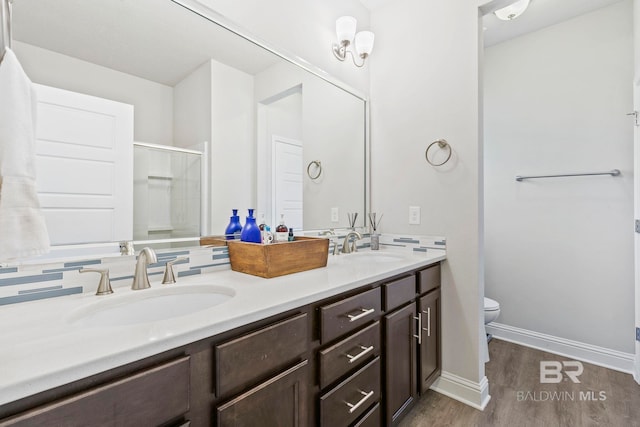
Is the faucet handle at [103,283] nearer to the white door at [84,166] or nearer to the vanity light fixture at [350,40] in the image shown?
the white door at [84,166]

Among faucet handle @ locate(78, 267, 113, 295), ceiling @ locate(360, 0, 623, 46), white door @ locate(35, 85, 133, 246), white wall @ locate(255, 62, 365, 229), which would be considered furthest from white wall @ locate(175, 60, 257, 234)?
ceiling @ locate(360, 0, 623, 46)

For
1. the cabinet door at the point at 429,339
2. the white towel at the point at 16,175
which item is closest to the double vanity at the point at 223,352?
the cabinet door at the point at 429,339

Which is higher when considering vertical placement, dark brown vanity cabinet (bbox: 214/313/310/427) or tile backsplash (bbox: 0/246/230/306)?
tile backsplash (bbox: 0/246/230/306)

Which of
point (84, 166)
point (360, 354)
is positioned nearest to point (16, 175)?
point (84, 166)

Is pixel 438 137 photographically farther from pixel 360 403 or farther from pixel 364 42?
pixel 360 403

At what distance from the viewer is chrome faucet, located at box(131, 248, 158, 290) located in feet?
3.39

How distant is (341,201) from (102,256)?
56.3 inches

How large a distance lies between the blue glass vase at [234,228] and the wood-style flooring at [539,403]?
131 centimetres

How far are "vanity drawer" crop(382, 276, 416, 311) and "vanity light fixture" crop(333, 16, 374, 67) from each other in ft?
5.06

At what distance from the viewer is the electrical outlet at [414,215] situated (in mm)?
2006

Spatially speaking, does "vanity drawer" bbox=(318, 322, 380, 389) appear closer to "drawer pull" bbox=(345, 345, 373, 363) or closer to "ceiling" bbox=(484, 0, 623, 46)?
"drawer pull" bbox=(345, 345, 373, 363)

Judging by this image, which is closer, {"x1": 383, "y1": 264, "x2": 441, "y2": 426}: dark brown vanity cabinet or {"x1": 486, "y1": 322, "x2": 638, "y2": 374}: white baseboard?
{"x1": 383, "y1": 264, "x2": 441, "y2": 426}: dark brown vanity cabinet

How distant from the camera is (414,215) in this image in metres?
2.02

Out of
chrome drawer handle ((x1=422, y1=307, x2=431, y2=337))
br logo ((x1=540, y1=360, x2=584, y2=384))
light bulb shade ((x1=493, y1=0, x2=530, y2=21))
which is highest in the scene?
light bulb shade ((x1=493, y1=0, x2=530, y2=21))
